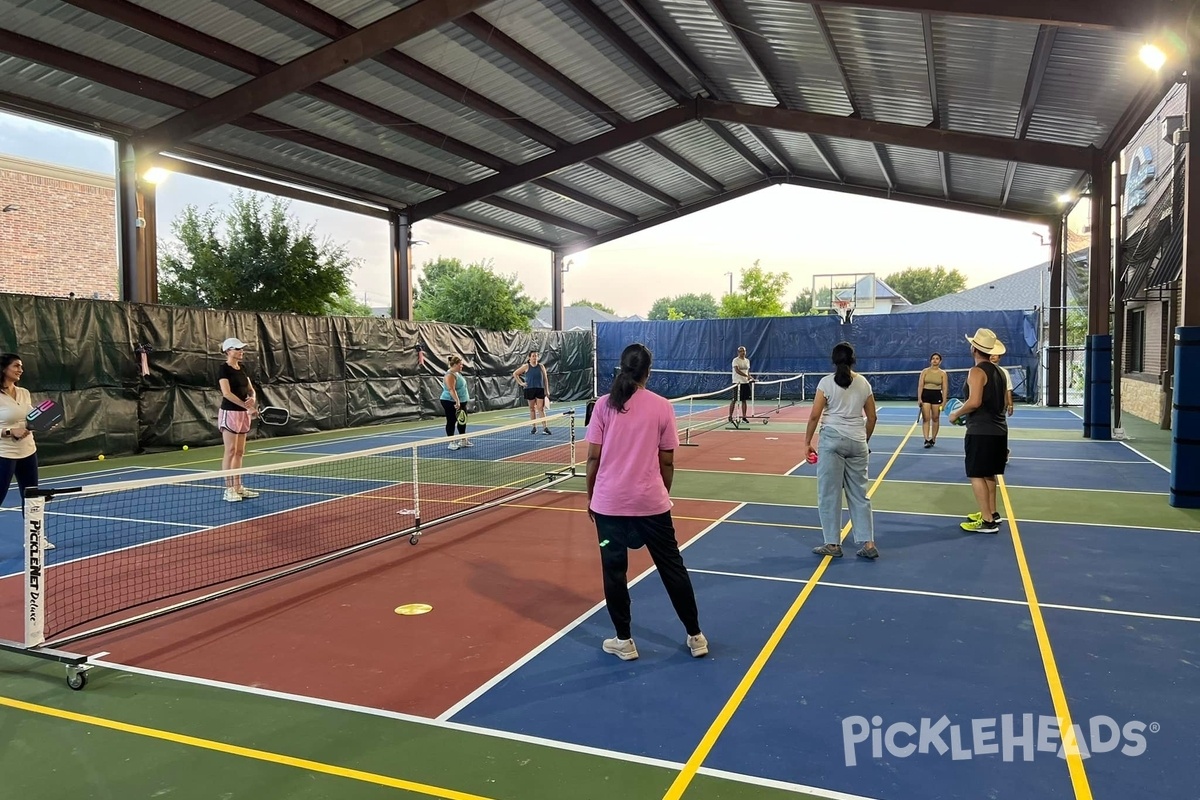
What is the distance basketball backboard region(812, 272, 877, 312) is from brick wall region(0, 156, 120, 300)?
1238 inches

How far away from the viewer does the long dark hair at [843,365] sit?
270 inches

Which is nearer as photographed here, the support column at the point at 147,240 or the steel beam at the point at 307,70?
the steel beam at the point at 307,70

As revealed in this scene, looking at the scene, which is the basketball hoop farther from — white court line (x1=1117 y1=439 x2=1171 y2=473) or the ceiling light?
the ceiling light

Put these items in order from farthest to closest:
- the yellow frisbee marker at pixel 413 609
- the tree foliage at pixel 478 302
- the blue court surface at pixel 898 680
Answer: the tree foliage at pixel 478 302
the yellow frisbee marker at pixel 413 609
the blue court surface at pixel 898 680

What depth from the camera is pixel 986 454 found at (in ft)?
25.5

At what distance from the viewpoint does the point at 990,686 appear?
4.37 metres

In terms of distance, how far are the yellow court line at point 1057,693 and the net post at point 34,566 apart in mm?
5446

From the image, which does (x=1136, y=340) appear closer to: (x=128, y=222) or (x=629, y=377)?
(x=629, y=377)

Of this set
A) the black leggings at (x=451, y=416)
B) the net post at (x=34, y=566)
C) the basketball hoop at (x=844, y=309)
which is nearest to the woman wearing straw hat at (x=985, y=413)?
the net post at (x=34, y=566)

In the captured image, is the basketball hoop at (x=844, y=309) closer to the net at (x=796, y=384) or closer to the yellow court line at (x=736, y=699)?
the net at (x=796, y=384)

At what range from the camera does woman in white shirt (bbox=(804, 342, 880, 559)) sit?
6895 mm

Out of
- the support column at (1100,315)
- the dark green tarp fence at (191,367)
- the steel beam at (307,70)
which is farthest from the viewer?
the support column at (1100,315)

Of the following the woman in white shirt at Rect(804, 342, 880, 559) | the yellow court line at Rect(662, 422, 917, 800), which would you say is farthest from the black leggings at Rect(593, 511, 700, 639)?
the woman in white shirt at Rect(804, 342, 880, 559)

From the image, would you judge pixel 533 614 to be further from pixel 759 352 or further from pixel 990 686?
pixel 759 352
